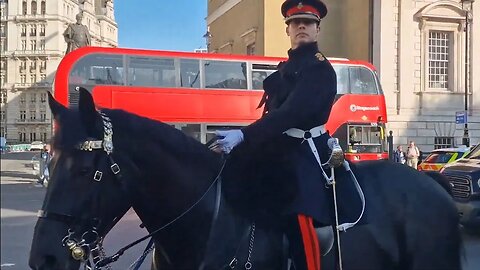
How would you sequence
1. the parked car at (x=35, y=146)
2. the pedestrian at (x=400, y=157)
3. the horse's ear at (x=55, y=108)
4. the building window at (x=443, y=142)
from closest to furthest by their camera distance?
the horse's ear at (x=55, y=108), the parked car at (x=35, y=146), the pedestrian at (x=400, y=157), the building window at (x=443, y=142)

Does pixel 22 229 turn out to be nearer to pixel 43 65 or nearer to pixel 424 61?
pixel 43 65

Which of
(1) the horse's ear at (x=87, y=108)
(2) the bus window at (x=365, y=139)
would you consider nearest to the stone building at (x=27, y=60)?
(1) the horse's ear at (x=87, y=108)

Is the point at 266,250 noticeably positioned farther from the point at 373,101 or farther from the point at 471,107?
the point at 471,107

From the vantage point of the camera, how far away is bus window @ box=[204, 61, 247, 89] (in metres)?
19.2

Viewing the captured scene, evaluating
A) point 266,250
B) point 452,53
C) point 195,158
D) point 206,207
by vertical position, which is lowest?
point 266,250

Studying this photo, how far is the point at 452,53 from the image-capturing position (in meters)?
35.2

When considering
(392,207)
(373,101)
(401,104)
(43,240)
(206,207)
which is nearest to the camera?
(43,240)

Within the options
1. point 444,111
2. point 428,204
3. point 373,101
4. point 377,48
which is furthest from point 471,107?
point 428,204

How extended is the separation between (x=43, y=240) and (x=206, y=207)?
859mm

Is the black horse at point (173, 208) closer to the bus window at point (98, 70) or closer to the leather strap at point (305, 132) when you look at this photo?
the leather strap at point (305, 132)

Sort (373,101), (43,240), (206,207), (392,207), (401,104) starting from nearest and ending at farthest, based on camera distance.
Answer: (43,240) → (206,207) → (392,207) → (373,101) → (401,104)

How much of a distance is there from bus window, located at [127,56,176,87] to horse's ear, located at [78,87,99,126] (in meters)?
15.7

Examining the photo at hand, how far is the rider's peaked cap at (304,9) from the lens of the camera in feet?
11.1

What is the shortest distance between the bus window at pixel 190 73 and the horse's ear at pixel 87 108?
16.3 metres
